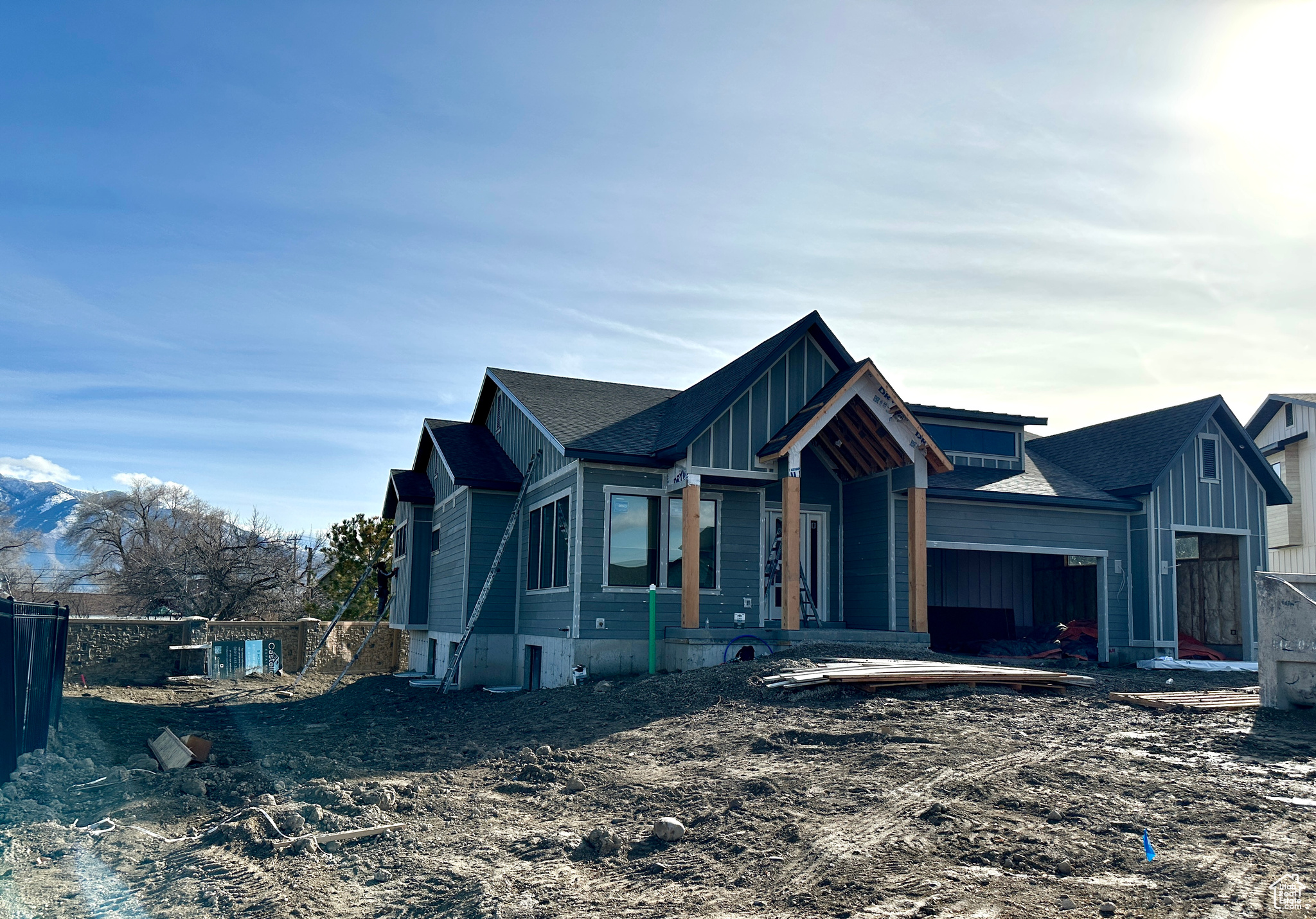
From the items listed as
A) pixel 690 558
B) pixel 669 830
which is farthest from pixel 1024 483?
pixel 669 830

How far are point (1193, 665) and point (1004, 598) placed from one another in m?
4.77

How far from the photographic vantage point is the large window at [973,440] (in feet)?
66.9

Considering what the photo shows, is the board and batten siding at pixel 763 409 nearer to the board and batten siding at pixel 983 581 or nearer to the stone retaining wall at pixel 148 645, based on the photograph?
the board and batten siding at pixel 983 581

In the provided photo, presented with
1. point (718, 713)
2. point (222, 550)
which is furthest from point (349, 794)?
point (222, 550)

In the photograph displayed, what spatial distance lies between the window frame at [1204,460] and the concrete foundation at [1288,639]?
11.4 m

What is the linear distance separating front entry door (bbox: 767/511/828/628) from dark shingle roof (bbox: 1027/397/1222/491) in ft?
21.9

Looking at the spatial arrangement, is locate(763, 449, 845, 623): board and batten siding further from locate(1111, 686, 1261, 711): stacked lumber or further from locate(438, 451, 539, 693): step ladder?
locate(1111, 686, 1261, 711): stacked lumber

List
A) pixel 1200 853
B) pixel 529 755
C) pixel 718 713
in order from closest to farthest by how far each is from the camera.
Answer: pixel 1200 853
pixel 529 755
pixel 718 713

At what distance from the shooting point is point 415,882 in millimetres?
5898

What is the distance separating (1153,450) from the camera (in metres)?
20.0

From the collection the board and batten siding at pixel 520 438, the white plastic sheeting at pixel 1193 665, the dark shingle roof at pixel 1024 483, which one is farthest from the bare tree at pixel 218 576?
Answer: the white plastic sheeting at pixel 1193 665

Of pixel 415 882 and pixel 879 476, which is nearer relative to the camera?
pixel 415 882

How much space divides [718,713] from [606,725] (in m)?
1.34

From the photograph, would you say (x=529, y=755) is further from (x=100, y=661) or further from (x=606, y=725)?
(x=100, y=661)
